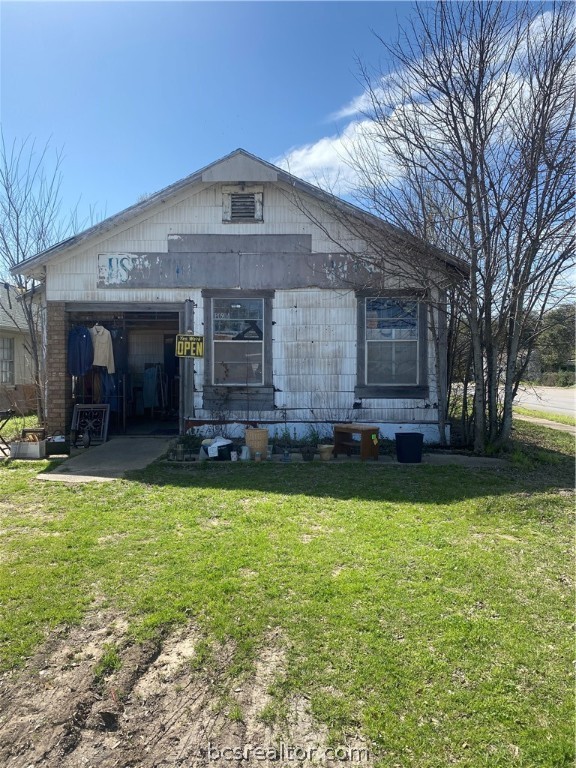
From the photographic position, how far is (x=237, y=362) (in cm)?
1083

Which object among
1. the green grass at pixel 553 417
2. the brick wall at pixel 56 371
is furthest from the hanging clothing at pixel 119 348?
the green grass at pixel 553 417

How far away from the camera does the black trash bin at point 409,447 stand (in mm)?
8867

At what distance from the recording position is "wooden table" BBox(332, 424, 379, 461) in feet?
30.3

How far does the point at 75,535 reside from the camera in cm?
521

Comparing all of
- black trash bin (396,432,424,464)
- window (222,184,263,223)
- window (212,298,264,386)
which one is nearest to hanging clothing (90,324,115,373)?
window (212,298,264,386)

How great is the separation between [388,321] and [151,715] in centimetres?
895

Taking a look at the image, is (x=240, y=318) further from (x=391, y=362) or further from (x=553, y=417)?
(x=553, y=417)

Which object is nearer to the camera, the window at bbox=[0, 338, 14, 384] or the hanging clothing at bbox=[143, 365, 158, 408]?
the hanging clothing at bbox=[143, 365, 158, 408]

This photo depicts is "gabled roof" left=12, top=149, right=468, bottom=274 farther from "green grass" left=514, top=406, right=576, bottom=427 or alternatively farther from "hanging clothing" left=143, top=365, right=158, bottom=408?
"green grass" left=514, top=406, right=576, bottom=427

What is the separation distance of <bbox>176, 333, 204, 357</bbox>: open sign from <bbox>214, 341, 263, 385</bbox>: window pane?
36 centimetres

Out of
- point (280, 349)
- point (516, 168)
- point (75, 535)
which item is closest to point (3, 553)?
point (75, 535)

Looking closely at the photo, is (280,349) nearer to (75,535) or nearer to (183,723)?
(75,535)

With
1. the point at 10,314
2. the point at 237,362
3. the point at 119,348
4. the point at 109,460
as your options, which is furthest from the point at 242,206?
the point at 10,314

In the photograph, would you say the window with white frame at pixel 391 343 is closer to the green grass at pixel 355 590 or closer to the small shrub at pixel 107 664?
the green grass at pixel 355 590
